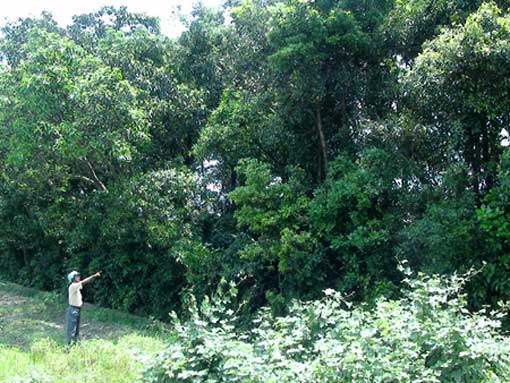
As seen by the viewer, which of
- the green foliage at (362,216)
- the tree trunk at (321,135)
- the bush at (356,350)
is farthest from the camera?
the tree trunk at (321,135)

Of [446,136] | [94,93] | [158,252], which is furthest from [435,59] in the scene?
[158,252]

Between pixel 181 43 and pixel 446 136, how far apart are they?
648 cm

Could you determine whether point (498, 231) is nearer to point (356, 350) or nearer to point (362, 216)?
point (362, 216)

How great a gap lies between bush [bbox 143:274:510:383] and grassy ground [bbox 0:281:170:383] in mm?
410

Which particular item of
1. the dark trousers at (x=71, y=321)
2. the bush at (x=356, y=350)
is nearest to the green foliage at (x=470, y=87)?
the bush at (x=356, y=350)

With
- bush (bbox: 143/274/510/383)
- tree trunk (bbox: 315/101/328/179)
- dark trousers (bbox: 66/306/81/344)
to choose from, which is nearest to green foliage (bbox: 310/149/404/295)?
tree trunk (bbox: 315/101/328/179)

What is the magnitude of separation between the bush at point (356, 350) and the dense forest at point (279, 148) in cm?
180

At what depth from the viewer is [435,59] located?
6445mm

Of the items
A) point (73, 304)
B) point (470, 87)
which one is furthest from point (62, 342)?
point (470, 87)

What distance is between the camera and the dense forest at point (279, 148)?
21.9 ft

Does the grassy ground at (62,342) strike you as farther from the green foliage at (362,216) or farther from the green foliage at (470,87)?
the green foliage at (470,87)

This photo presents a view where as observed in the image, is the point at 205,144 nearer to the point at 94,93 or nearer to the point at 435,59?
the point at 94,93

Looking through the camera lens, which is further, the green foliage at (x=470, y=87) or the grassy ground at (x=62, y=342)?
the green foliage at (x=470, y=87)

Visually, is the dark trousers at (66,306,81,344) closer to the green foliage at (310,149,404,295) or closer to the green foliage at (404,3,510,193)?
the green foliage at (310,149,404,295)
